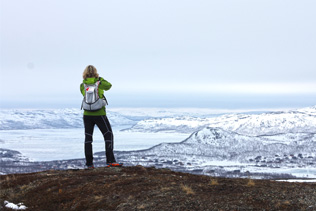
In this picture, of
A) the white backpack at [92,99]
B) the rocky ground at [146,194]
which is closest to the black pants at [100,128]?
the white backpack at [92,99]

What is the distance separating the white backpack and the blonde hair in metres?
0.46

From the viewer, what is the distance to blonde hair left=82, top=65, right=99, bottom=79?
13.3m

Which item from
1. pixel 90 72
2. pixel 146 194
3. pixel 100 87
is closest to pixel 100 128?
pixel 100 87

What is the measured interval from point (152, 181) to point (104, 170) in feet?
10.8

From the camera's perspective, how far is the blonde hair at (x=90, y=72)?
13.3 metres

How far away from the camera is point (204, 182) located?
38.1ft

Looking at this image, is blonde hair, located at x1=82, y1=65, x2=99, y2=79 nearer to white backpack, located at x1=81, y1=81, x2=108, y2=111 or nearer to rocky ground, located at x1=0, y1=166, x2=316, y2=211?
white backpack, located at x1=81, y1=81, x2=108, y2=111

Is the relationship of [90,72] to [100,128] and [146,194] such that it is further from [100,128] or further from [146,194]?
[146,194]

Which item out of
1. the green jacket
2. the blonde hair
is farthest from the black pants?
the blonde hair

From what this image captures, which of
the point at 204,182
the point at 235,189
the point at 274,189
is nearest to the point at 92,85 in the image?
the point at 204,182

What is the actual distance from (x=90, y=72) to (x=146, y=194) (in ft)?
19.7

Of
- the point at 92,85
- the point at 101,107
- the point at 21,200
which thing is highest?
the point at 92,85

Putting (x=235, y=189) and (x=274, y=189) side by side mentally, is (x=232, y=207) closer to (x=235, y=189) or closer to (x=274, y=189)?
(x=235, y=189)

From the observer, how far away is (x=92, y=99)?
13.0m
